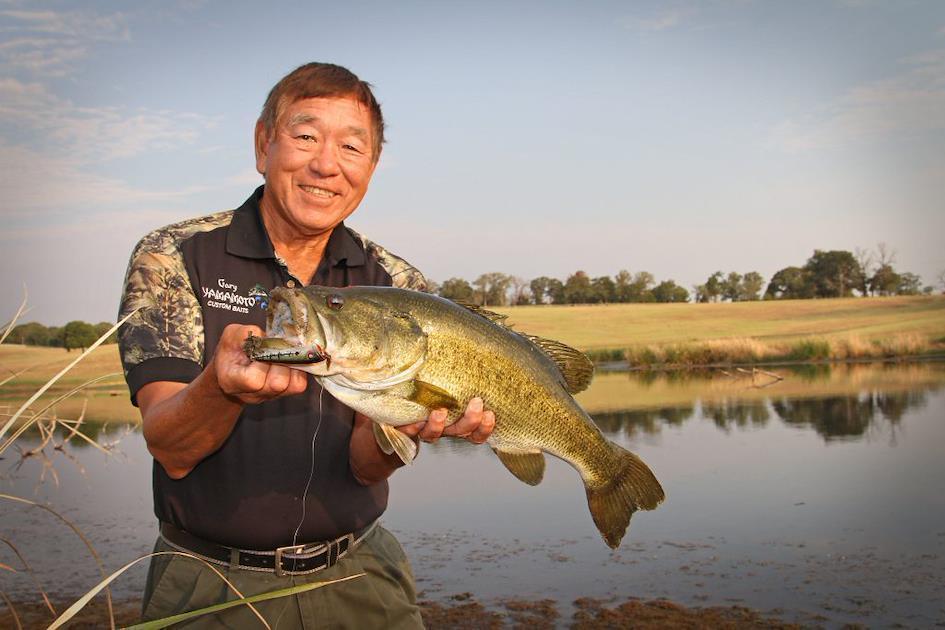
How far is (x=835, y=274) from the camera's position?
79.2 m

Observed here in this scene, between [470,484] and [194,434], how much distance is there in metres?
11.5

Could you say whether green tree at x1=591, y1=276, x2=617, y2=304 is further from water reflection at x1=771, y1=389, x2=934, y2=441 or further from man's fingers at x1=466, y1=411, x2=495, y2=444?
man's fingers at x1=466, y1=411, x2=495, y2=444

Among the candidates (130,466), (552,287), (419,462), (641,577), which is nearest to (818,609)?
(641,577)

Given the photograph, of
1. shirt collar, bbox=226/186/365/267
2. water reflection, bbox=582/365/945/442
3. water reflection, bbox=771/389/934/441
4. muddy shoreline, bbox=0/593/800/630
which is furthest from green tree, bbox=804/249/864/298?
shirt collar, bbox=226/186/365/267

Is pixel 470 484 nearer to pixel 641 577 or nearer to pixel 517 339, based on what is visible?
pixel 641 577

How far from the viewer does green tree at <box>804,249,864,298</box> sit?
7688cm

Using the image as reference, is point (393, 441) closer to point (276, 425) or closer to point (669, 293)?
point (276, 425)

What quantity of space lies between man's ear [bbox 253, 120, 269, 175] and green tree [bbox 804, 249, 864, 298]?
269 ft

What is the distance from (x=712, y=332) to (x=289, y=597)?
1981 inches

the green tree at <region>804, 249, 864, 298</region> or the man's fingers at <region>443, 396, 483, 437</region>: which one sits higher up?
the green tree at <region>804, 249, 864, 298</region>

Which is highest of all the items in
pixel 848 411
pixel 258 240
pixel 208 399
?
pixel 258 240

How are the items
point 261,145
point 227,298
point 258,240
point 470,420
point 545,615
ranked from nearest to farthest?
1. point 470,420
2. point 227,298
3. point 258,240
4. point 261,145
5. point 545,615

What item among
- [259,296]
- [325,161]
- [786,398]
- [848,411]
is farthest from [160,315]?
[786,398]

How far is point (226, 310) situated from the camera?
3.34 metres
